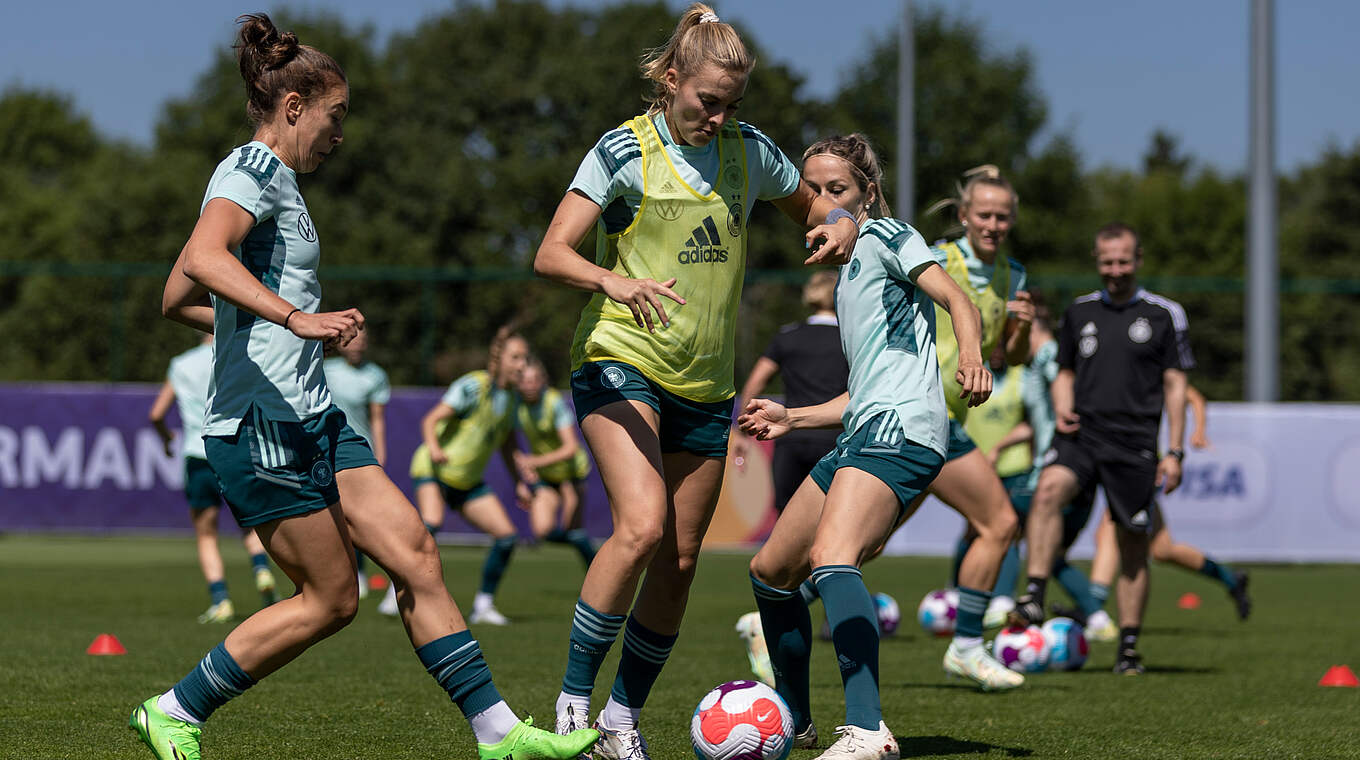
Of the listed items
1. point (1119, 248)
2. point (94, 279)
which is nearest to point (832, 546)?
point (1119, 248)

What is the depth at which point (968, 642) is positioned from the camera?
7.42 m

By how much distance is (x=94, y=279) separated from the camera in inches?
1021

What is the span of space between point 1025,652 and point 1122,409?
1.38 metres

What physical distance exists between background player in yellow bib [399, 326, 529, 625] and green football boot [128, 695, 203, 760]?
21.5 feet

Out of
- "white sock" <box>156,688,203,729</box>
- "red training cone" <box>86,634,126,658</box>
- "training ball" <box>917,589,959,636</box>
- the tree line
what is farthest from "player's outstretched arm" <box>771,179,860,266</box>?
the tree line

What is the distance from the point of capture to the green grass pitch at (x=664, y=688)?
18.4 ft

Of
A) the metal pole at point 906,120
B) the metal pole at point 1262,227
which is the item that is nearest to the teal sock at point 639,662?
the metal pole at point 1262,227

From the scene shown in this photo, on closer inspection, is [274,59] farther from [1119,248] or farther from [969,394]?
[1119,248]

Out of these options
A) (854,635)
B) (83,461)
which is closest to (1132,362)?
(854,635)

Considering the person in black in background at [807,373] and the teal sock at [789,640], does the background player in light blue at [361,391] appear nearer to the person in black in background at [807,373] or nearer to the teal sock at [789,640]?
the person in black in background at [807,373]

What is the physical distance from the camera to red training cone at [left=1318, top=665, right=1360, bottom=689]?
769cm

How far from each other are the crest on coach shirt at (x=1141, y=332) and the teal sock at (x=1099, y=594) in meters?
2.28

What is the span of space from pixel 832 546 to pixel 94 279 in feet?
76.1

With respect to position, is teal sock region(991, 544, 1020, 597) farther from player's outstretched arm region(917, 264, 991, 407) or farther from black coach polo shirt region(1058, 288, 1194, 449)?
player's outstretched arm region(917, 264, 991, 407)
